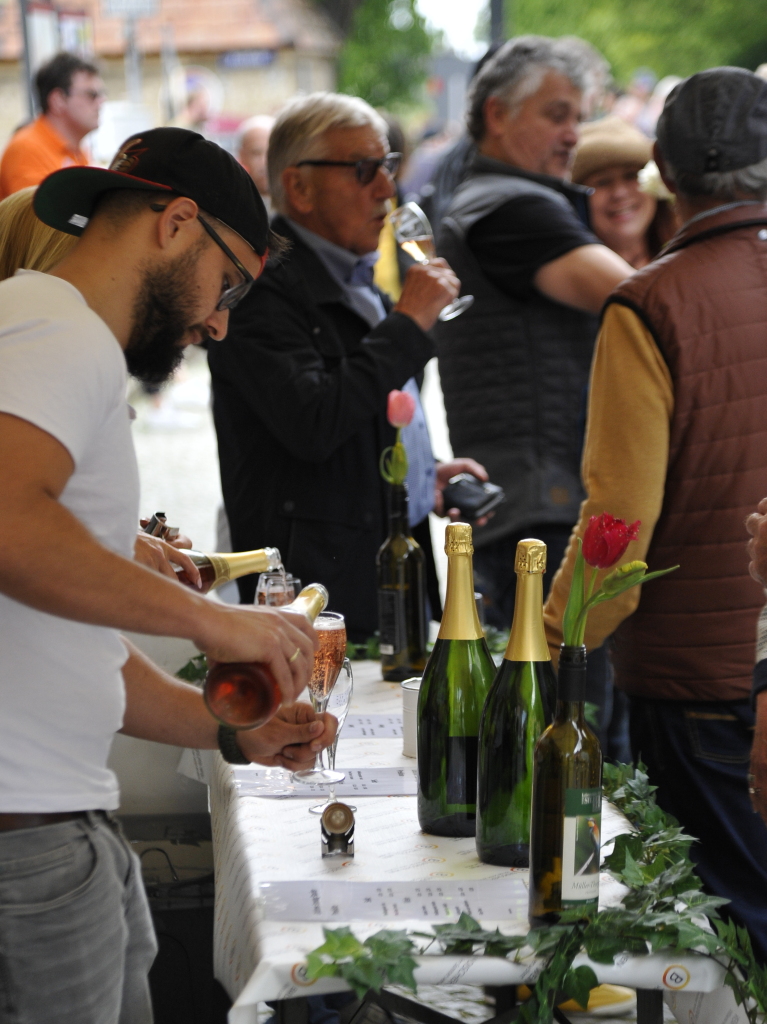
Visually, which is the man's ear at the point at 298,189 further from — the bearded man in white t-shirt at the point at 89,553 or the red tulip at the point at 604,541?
the red tulip at the point at 604,541

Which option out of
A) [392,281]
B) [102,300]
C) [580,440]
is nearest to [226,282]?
[102,300]

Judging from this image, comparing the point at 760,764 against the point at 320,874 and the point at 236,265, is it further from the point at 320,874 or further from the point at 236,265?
the point at 236,265

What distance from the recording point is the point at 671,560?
1954mm

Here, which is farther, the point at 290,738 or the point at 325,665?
the point at 325,665

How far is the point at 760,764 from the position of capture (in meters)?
1.42

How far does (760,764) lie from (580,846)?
415 millimetres

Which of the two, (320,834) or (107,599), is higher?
(107,599)

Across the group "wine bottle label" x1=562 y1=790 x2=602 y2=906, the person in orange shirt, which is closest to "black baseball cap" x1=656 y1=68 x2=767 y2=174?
"wine bottle label" x1=562 y1=790 x2=602 y2=906

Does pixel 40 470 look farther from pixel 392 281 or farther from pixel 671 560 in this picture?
pixel 392 281

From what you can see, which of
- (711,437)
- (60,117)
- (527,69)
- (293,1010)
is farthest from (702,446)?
(60,117)

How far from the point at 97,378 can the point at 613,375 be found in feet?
3.57

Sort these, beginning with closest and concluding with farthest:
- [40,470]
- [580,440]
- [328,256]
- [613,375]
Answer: [40,470]
[613,375]
[328,256]
[580,440]

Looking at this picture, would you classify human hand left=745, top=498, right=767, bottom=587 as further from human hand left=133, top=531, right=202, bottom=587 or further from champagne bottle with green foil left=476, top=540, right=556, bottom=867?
human hand left=133, top=531, right=202, bottom=587

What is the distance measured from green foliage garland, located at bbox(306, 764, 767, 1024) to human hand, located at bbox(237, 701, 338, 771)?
1.02 ft
